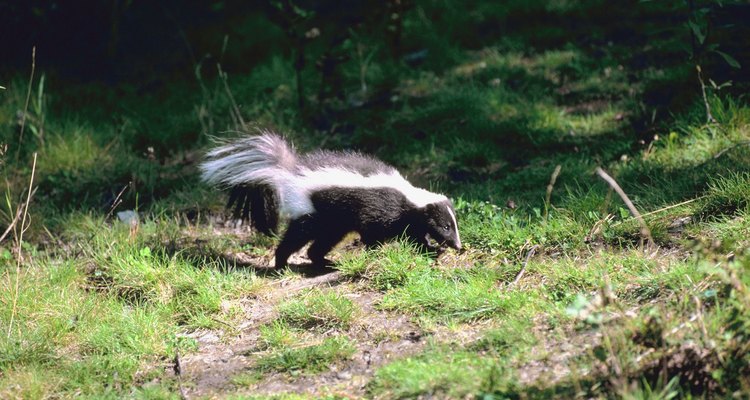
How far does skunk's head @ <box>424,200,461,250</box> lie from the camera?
5.20 metres

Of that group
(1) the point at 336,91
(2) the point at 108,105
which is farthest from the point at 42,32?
Result: (1) the point at 336,91

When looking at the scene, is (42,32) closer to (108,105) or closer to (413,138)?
(108,105)

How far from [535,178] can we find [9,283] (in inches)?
144

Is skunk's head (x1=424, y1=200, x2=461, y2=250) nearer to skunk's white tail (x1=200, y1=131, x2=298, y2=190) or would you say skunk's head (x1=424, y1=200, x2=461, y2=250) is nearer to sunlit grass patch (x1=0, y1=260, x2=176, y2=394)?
skunk's white tail (x1=200, y1=131, x2=298, y2=190)

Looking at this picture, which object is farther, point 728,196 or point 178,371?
point 728,196

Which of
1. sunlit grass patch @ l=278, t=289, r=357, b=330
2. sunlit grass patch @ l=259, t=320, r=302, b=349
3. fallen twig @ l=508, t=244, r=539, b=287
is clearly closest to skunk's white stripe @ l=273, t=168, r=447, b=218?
fallen twig @ l=508, t=244, r=539, b=287

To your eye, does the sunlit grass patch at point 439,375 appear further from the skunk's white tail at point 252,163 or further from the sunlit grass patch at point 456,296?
the skunk's white tail at point 252,163

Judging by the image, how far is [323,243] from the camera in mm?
5430

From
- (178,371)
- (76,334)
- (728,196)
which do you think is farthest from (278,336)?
(728,196)

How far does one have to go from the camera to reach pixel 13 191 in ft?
21.5

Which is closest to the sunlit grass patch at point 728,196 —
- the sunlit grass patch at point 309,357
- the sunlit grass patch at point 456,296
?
the sunlit grass patch at point 456,296

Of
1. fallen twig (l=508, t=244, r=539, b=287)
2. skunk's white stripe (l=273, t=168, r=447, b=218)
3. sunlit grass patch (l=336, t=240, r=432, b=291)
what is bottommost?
sunlit grass patch (l=336, t=240, r=432, b=291)

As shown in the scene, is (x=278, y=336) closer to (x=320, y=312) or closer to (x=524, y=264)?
(x=320, y=312)

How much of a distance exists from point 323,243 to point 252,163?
0.72 meters
